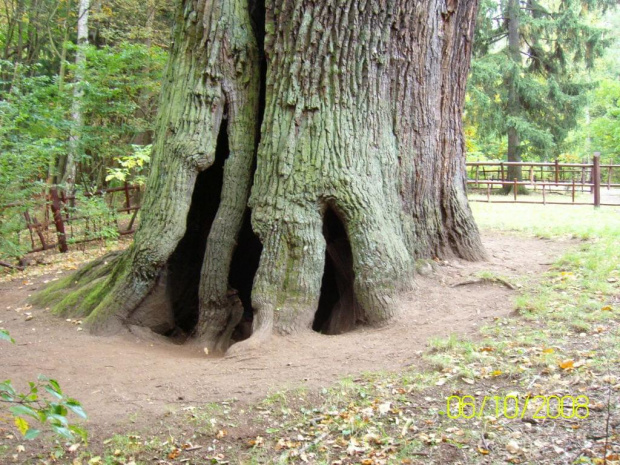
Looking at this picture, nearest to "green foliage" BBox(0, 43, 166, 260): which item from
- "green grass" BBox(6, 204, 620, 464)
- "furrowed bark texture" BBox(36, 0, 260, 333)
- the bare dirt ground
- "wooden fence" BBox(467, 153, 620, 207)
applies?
the bare dirt ground

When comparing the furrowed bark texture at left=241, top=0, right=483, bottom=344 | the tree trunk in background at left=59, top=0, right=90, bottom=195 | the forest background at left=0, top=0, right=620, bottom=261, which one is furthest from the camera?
the tree trunk in background at left=59, top=0, right=90, bottom=195

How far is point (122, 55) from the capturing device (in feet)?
37.8

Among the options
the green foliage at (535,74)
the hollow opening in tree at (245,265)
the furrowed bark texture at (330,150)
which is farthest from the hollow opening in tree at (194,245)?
the green foliage at (535,74)

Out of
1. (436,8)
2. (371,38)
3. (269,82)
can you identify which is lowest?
(269,82)

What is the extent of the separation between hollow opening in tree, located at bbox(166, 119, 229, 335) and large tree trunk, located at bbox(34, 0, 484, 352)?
18mm

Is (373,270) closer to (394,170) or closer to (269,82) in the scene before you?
(394,170)

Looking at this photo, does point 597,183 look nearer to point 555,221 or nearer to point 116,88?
point 555,221

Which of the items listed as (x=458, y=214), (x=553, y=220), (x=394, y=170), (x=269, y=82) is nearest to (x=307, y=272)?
(x=394, y=170)

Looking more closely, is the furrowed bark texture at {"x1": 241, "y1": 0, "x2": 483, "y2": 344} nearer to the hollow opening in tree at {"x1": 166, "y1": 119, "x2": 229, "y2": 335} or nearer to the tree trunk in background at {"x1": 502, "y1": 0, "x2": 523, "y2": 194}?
the hollow opening in tree at {"x1": 166, "y1": 119, "x2": 229, "y2": 335}

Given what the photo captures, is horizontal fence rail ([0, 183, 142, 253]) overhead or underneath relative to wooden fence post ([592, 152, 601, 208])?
underneath

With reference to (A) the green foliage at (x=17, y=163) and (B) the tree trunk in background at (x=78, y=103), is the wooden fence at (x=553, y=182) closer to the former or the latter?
(B) the tree trunk in background at (x=78, y=103)

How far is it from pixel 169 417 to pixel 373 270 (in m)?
2.61

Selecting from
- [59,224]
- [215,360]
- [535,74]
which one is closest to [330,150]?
[215,360]

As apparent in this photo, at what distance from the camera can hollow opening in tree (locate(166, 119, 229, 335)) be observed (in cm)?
704
